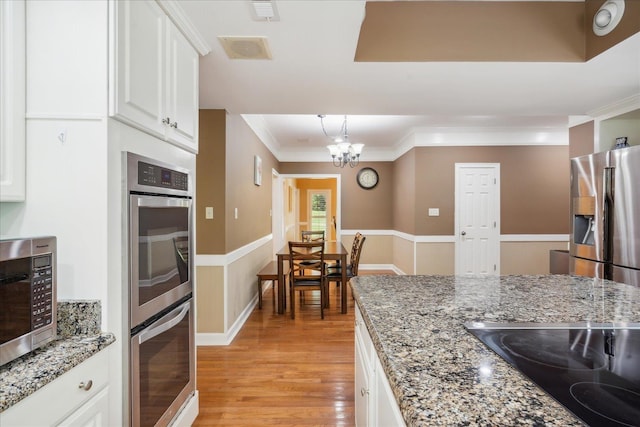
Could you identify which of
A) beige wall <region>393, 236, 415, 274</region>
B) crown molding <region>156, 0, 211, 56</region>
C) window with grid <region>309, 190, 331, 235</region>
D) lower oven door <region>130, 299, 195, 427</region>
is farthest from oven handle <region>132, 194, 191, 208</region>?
window with grid <region>309, 190, 331, 235</region>

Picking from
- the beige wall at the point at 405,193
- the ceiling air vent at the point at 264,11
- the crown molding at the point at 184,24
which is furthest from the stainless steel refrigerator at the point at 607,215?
the crown molding at the point at 184,24

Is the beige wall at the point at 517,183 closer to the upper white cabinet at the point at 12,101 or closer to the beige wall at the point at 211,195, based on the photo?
the beige wall at the point at 211,195

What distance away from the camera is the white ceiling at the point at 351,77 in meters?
1.70

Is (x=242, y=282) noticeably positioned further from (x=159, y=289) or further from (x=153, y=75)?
(x=153, y=75)

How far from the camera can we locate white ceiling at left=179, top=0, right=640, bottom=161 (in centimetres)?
170

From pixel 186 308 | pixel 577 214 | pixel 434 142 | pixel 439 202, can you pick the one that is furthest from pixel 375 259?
pixel 186 308

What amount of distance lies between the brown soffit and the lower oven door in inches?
77.9

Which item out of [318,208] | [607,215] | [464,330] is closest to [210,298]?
[464,330]

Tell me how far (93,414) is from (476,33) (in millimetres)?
2829

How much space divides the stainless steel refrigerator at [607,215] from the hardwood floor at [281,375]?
7.44 feet

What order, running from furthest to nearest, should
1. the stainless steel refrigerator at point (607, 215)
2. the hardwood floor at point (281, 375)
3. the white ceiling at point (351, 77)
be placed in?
the stainless steel refrigerator at point (607, 215) → the hardwood floor at point (281, 375) → the white ceiling at point (351, 77)

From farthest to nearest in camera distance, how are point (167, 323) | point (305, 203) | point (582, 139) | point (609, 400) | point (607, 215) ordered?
point (305, 203), point (582, 139), point (607, 215), point (167, 323), point (609, 400)

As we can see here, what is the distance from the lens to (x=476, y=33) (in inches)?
83.4

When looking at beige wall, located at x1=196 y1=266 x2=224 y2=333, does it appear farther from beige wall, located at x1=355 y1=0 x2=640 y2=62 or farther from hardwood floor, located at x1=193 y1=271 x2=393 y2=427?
beige wall, located at x1=355 y1=0 x2=640 y2=62
